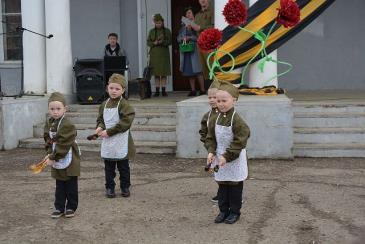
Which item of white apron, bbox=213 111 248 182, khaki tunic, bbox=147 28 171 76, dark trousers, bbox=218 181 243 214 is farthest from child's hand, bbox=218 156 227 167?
khaki tunic, bbox=147 28 171 76

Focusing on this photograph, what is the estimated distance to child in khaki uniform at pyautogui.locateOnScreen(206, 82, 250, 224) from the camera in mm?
5141

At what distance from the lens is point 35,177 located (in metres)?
7.64

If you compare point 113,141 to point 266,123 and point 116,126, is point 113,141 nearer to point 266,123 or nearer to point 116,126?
point 116,126

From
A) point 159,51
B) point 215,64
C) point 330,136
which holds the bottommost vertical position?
point 330,136

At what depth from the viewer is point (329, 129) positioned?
878 centimetres

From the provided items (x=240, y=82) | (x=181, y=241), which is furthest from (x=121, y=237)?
(x=240, y=82)

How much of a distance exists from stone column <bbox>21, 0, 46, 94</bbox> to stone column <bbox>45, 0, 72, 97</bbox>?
0.62ft

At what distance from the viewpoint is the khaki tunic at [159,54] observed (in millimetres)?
12188

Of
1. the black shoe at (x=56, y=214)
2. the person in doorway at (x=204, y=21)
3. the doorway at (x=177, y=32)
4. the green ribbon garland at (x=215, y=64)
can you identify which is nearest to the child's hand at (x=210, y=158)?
the black shoe at (x=56, y=214)

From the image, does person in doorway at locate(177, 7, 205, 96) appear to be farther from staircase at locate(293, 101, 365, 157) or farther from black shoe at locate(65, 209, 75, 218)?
black shoe at locate(65, 209, 75, 218)

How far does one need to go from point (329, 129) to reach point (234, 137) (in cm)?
401

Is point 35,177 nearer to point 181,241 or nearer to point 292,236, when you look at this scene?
point 181,241

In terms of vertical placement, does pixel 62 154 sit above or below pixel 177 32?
below

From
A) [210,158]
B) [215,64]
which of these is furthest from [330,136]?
[210,158]
